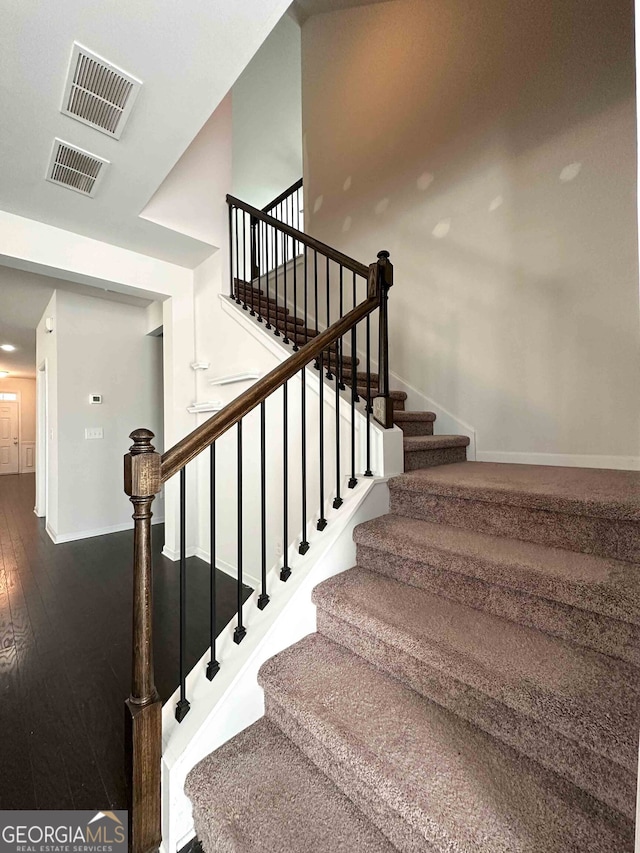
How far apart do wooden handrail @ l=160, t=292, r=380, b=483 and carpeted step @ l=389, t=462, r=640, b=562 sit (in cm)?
78

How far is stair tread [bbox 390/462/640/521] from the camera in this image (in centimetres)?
129

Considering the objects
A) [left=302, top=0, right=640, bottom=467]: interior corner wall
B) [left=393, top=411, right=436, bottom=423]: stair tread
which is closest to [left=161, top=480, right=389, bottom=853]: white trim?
[left=393, top=411, right=436, bottom=423]: stair tread

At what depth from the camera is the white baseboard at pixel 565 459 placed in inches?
83.6

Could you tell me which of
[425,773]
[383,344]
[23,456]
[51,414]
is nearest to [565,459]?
[383,344]

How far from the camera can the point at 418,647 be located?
1088 mm

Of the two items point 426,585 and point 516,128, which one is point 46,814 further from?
point 516,128

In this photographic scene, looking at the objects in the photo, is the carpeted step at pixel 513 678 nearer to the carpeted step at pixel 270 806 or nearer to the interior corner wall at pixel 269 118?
the carpeted step at pixel 270 806

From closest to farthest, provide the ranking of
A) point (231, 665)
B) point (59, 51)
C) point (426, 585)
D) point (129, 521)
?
point (231, 665) → point (426, 585) → point (59, 51) → point (129, 521)

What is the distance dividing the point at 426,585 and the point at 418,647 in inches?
12.6

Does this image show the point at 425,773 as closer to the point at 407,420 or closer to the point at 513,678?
the point at 513,678

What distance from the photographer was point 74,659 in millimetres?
1877

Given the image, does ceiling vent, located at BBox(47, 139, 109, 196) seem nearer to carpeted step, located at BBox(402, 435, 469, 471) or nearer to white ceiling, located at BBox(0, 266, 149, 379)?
white ceiling, located at BBox(0, 266, 149, 379)

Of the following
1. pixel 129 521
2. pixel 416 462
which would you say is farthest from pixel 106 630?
pixel 129 521

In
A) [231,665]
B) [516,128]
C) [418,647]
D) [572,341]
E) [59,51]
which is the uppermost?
[516,128]
